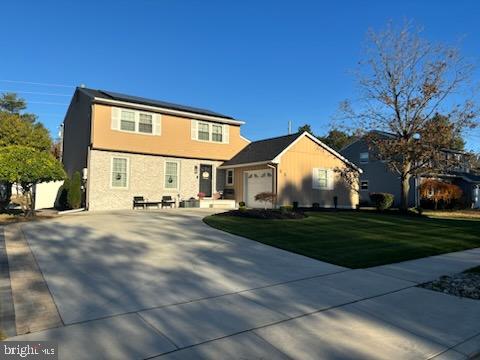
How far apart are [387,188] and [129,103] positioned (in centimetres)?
2311

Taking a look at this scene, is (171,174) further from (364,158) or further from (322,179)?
(364,158)

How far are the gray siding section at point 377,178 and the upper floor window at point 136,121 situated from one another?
18.2m

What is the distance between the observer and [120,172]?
19734 millimetres

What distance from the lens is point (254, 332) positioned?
4117mm

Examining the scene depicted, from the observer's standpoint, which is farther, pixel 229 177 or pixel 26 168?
pixel 229 177

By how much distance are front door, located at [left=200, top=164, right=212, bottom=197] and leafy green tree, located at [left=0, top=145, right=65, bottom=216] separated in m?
9.10

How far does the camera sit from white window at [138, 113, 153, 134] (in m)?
20.4

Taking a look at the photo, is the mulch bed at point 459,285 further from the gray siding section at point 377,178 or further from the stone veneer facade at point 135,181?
the gray siding section at point 377,178

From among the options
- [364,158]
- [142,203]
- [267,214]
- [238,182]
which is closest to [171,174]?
[142,203]

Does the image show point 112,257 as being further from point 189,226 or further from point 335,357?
point 335,357

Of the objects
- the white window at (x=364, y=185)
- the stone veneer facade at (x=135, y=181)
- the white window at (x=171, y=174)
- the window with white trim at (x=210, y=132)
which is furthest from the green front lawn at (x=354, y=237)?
the white window at (x=364, y=185)

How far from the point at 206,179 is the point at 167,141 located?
3.47 meters

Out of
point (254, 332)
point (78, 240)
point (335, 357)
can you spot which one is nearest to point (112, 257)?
point (78, 240)

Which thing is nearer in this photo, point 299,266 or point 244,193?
point 299,266
